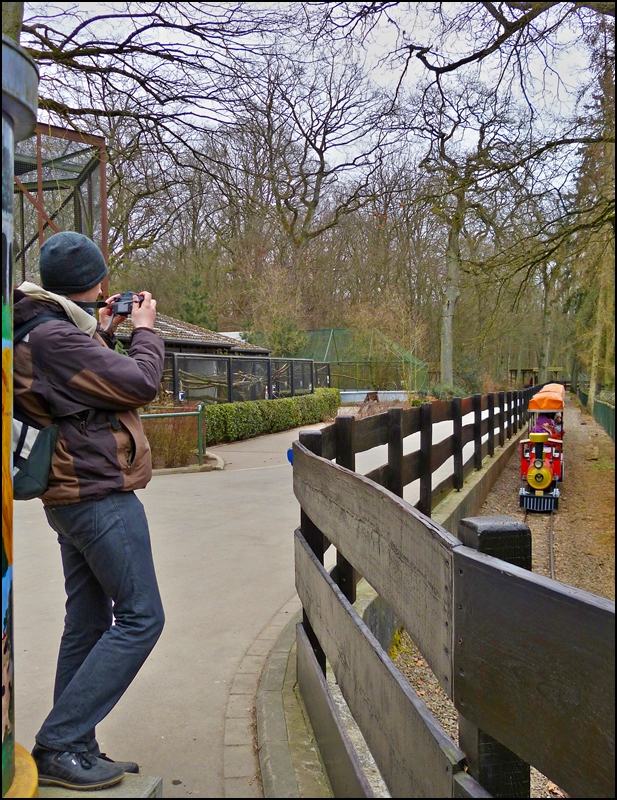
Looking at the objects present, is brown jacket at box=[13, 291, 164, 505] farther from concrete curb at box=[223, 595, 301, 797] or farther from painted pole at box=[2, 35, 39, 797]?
concrete curb at box=[223, 595, 301, 797]

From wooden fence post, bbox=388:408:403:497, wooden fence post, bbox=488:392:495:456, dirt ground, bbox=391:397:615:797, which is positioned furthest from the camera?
wooden fence post, bbox=488:392:495:456

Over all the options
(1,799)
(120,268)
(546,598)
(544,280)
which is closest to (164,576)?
(1,799)

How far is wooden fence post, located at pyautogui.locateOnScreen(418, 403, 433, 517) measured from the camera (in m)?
6.01

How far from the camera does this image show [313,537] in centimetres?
369

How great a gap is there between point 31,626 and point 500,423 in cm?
1172

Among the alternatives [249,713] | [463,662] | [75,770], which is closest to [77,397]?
[75,770]

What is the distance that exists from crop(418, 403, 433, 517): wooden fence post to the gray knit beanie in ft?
12.7

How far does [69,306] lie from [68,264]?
0.22m

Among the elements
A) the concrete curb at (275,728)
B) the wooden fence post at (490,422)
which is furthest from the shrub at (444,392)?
the concrete curb at (275,728)

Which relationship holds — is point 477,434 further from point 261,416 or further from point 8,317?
point 261,416

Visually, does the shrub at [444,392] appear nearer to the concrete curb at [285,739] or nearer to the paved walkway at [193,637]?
the paved walkway at [193,637]

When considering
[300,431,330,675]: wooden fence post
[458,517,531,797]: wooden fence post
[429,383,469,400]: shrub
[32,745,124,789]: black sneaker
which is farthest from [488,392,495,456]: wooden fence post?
[429,383,469,400]: shrub

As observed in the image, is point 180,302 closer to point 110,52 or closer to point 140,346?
point 110,52

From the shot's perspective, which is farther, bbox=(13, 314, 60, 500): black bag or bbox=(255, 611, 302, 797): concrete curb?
bbox=(255, 611, 302, 797): concrete curb
